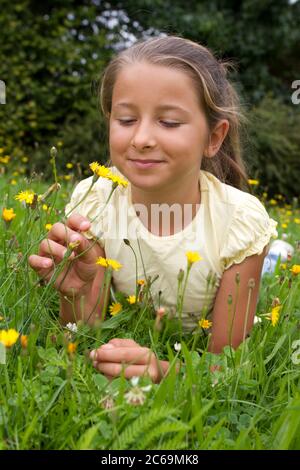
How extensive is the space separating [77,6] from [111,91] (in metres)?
5.26

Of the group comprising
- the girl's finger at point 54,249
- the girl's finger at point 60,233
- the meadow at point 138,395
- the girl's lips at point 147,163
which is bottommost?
the meadow at point 138,395

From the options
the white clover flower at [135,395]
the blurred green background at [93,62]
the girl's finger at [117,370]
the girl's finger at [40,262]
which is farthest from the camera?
the blurred green background at [93,62]

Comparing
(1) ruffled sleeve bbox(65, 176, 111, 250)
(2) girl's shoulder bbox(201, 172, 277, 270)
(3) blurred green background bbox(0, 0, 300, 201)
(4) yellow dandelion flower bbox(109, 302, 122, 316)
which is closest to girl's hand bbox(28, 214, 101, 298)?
(4) yellow dandelion flower bbox(109, 302, 122, 316)

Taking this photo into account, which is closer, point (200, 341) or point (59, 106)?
point (200, 341)

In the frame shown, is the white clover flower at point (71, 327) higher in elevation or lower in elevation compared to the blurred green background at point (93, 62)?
lower

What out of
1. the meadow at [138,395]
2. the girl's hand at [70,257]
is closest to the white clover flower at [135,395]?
the meadow at [138,395]

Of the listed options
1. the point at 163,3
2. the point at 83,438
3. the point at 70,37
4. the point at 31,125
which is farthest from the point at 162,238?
the point at 163,3

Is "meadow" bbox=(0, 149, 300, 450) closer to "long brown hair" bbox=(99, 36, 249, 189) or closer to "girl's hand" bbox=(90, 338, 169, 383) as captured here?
"girl's hand" bbox=(90, 338, 169, 383)

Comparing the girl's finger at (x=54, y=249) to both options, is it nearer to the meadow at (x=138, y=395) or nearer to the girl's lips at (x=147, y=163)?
the meadow at (x=138, y=395)

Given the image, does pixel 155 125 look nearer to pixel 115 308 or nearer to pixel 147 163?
pixel 147 163

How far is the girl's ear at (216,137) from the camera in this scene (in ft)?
5.32

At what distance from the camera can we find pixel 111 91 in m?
1.66

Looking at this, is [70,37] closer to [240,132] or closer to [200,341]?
[240,132]

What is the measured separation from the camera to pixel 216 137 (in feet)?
5.41
